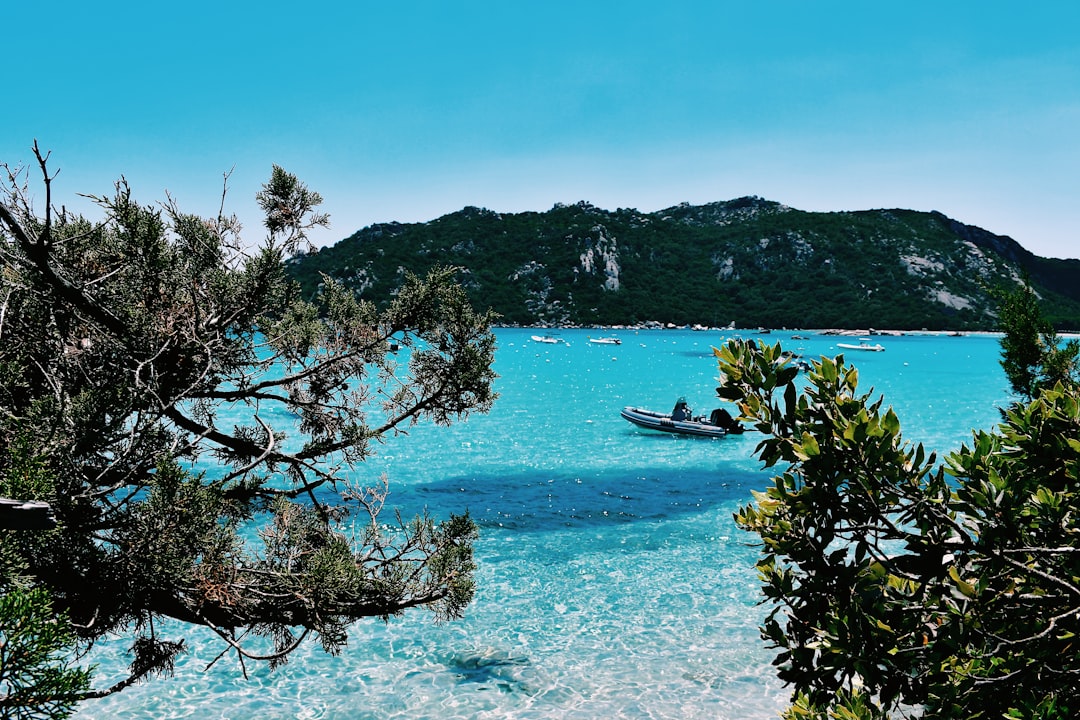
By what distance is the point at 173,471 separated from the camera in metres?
5.17

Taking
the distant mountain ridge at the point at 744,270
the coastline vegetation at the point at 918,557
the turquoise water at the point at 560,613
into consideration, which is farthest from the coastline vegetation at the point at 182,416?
the distant mountain ridge at the point at 744,270

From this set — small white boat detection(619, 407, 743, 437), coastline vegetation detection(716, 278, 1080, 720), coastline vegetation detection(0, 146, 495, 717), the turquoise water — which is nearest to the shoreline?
small white boat detection(619, 407, 743, 437)

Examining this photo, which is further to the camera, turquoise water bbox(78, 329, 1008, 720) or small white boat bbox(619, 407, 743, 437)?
small white boat bbox(619, 407, 743, 437)

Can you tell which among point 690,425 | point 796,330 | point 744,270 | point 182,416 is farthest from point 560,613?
point 744,270

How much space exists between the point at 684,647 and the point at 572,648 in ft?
7.11

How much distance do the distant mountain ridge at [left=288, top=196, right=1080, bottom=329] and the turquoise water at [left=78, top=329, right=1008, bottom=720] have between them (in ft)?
377

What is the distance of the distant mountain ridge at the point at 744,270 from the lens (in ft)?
514

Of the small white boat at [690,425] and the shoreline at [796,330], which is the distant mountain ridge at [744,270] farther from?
the small white boat at [690,425]

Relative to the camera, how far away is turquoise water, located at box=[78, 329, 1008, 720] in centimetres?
1095

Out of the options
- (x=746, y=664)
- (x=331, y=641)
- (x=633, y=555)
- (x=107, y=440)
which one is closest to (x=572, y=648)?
(x=746, y=664)

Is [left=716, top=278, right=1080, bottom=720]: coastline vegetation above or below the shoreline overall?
below

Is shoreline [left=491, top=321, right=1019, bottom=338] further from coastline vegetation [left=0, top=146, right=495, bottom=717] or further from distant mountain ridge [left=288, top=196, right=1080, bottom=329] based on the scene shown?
coastline vegetation [left=0, top=146, right=495, bottom=717]

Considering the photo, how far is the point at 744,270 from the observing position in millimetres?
173375

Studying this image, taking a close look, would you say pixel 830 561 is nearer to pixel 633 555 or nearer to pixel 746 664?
pixel 746 664
